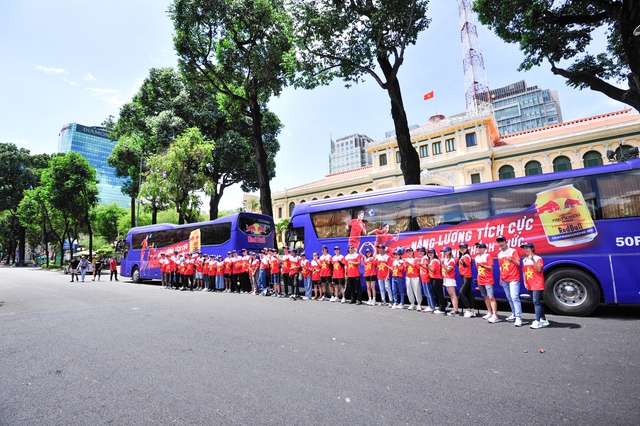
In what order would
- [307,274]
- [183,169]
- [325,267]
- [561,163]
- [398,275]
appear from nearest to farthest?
[398,275] → [325,267] → [307,274] → [183,169] → [561,163]

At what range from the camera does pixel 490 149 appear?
31.6 m

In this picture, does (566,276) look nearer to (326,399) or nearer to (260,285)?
(326,399)

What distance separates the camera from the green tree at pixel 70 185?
103 feet

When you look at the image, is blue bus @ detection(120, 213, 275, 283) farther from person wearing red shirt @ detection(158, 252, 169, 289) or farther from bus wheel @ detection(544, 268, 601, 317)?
bus wheel @ detection(544, 268, 601, 317)

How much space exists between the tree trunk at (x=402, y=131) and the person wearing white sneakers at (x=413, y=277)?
4519mm

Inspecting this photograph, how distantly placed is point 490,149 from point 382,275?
27.8 metres

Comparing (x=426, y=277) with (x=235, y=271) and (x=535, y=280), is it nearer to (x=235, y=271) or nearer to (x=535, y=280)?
(x=535, y=280)

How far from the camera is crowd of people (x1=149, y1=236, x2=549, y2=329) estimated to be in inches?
263

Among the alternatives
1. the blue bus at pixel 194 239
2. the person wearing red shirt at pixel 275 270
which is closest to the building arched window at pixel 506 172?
the blue bus at pixel 194 239

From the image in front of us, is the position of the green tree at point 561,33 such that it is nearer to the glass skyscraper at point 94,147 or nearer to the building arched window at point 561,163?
the building arched window at point 561,163

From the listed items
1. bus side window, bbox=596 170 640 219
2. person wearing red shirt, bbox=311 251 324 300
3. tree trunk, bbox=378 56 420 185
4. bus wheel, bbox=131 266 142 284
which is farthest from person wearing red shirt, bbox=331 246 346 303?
bus wheel, bbox=131 266 142 284

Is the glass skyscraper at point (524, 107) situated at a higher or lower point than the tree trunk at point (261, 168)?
higher

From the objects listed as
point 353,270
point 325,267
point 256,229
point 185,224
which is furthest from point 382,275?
point 185,224

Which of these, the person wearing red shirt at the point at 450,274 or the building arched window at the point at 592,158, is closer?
the person wearing red shirt at the point at 450,274
